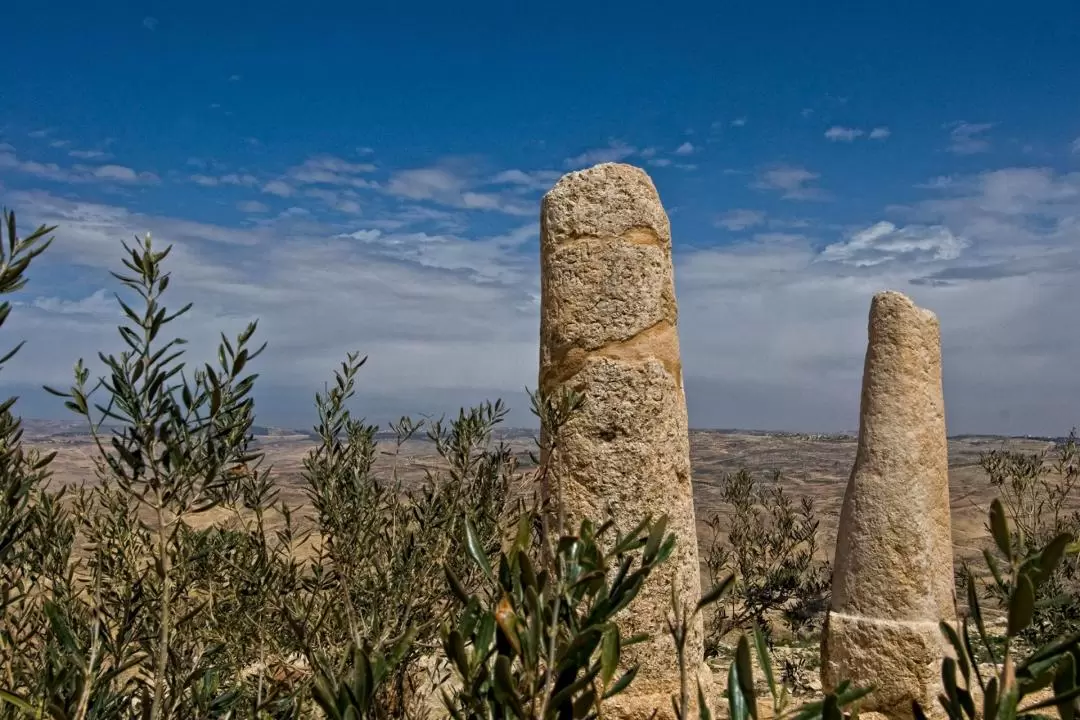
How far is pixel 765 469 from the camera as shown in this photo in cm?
3766

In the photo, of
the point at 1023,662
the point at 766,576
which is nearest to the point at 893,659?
the point at 766,576

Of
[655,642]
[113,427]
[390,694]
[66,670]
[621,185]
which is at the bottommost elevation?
[390,694]

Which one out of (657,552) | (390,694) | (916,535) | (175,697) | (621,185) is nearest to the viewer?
(657,552)

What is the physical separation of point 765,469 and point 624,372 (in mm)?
34375

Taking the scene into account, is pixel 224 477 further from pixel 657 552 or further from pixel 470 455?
pixel 470 455

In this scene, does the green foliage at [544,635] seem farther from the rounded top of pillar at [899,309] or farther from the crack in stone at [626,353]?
the rounded top of pillar at [899,309]

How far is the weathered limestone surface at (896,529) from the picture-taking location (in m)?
6.96

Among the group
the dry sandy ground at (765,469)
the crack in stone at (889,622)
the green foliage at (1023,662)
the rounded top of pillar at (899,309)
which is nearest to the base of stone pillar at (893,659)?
the crack in stone at (889,622)

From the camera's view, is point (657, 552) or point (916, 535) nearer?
point (657, 552)

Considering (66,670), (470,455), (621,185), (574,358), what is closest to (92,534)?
(470,455)

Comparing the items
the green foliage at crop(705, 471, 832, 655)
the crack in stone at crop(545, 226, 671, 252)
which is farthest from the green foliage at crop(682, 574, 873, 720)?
the green foliage at crop(705, 471, 832, 655)

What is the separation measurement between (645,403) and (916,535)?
348 centimetres

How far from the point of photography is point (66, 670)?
226 cm

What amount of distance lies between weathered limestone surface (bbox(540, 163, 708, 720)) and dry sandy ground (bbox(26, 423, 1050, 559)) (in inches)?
19.7
